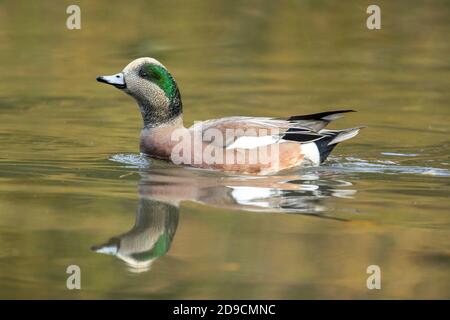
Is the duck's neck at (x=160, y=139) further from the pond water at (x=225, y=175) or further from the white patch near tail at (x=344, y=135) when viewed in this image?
the white patch near tail at (x=344, y=135)

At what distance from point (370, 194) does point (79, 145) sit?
9.43ft

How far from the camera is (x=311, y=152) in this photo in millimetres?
8266

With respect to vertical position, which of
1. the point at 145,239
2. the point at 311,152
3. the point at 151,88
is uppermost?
the point at 151,88

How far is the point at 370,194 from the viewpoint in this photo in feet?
23.9

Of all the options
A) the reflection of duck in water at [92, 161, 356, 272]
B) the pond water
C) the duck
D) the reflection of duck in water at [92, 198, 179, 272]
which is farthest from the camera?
the duck

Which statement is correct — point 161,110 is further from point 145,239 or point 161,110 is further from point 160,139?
point 145,239

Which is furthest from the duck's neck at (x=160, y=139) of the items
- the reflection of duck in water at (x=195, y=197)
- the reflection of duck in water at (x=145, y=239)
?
the reflection of duck in water at (x=145, y=239)

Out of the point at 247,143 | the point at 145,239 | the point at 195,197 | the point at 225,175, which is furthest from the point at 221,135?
the point at 145,239

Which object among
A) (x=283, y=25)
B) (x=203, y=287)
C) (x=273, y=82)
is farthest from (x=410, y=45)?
(x=203, y=287)

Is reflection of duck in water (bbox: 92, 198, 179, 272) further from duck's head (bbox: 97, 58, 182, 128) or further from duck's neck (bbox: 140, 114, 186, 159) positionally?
duck's head (bbox: 97, 58, 182, 128)

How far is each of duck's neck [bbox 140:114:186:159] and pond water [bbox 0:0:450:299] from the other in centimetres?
12

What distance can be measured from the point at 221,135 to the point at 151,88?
77 cm

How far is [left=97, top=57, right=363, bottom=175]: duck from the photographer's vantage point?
796 centimetres

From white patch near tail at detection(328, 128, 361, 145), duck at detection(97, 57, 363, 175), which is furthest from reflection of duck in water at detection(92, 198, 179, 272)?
white patch near tail at detection(328, 128, 361, 145)
